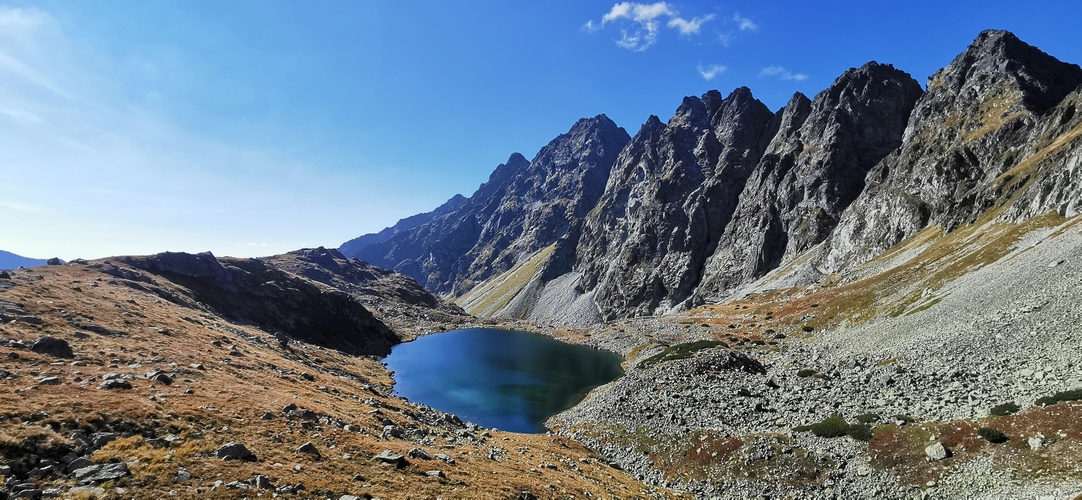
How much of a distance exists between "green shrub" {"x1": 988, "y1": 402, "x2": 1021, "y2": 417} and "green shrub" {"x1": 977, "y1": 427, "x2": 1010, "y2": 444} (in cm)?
230

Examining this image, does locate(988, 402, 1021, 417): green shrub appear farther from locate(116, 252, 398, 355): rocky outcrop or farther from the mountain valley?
locate(116, 252, 398, 355): rocky outcrop

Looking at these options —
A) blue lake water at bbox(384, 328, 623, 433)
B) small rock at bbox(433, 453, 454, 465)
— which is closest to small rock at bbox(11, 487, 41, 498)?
small rock at bbox(433, 453, 454, 465)

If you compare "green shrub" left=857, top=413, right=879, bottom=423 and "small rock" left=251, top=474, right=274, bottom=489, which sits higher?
"small rock" left=251, top=474, right=274, bottom=489

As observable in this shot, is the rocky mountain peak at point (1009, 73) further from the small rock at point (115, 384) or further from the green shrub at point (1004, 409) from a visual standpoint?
the small rock at point (115, 384)

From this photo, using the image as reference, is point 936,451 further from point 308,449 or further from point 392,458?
Answer: point 308,449

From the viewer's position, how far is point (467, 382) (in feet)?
279

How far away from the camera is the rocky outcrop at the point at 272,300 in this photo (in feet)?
320

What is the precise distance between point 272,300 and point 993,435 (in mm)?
123688

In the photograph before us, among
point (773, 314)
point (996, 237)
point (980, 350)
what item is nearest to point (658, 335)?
point (773, 314)

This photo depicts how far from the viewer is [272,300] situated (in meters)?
111

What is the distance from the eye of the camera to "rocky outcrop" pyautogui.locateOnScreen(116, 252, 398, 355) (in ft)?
320

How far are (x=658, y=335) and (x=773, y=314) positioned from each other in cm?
2608

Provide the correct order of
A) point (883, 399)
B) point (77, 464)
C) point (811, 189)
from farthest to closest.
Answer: point (811, 189) → point (883, 399) → point (77, 464)

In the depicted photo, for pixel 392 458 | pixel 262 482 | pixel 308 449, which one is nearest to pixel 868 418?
pixel 392 458
